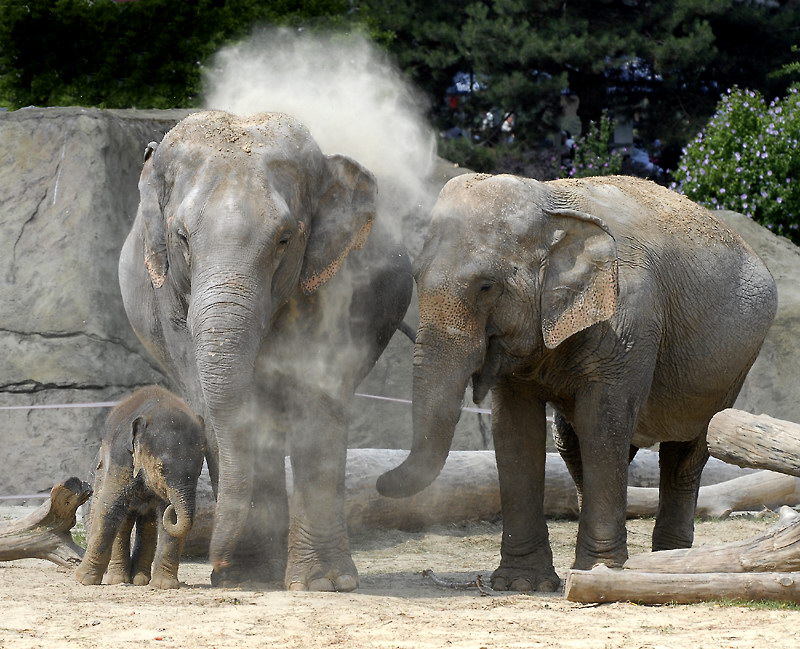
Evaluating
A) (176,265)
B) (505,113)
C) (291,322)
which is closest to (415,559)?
(291,322)

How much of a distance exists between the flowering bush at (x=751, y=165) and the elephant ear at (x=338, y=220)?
8.07 meters

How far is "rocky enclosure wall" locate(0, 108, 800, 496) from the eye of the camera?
1137cm

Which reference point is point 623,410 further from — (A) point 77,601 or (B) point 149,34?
(B) point 149,34

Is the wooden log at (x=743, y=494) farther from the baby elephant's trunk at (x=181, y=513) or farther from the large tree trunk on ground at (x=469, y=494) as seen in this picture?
the baby elephant's trunk at (x=181, y=513)

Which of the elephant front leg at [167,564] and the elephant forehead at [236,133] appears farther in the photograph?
the elephant front leg at [167,564]

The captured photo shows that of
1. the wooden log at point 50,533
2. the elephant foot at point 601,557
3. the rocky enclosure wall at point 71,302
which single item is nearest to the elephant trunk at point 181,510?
the wooden log at point 50,533

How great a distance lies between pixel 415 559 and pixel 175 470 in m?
2.57

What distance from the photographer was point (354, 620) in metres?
6.11

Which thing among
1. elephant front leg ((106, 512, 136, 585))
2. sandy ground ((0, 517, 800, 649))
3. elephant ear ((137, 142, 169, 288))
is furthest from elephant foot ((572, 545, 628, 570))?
elephant ear ((137, 142, 169, 288))

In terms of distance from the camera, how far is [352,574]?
7.47m

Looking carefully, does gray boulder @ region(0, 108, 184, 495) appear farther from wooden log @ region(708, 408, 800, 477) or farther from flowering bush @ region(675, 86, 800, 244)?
wooden log @ region(708, 408, 800, 477)

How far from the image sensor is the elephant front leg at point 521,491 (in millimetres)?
7680


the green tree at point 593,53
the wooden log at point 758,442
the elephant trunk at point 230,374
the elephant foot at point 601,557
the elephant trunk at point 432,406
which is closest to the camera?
the wooden log at point 758,442

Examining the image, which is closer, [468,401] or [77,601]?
[77,601]
